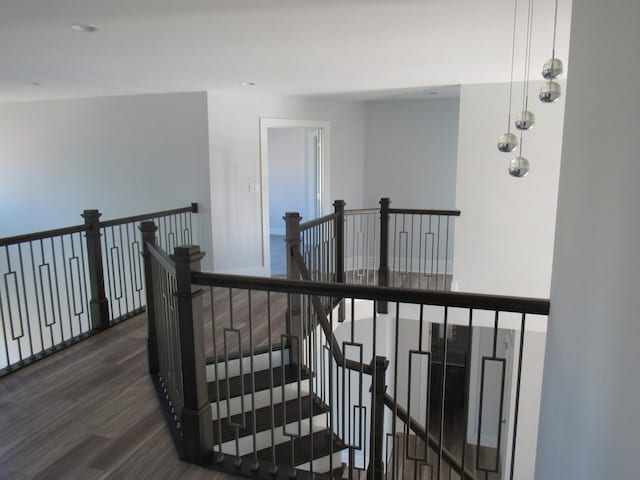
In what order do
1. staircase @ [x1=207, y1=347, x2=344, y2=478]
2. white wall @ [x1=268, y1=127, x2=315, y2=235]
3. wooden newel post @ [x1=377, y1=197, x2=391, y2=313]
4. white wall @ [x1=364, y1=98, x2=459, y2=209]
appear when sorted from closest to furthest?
staircase @ [x1=207, y1=347, x2=344, y2=478] < wooden newel post @ [x1=377, y1=197, x2=391, y2=313] < white wall @ [x1=364, y1=98, x2=459, y2=209] < white wall @ [x1=268, y1=127, x2=315, y2=235]

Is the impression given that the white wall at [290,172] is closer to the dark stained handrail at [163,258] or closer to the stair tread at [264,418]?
the stair tread at [264,418]

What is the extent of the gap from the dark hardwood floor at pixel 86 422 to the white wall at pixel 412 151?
189 inches

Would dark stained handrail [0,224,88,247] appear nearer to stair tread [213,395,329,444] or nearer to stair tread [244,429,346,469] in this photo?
stair tread [213,395,329,444]

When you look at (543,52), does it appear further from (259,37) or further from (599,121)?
(599,121)

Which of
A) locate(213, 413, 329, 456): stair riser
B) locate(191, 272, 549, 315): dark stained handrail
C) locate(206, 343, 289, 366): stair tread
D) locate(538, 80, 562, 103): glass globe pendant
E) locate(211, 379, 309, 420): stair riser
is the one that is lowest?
locate(213, 413, 329, 456): stair riser

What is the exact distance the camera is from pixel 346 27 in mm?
3064

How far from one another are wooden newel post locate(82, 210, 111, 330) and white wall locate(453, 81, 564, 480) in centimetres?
413

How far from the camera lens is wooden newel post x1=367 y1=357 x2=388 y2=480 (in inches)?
91.1

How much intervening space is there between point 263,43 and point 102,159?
394cm

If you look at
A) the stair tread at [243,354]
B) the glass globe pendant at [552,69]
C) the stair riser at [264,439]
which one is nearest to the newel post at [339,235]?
the stair tread at [243,354]

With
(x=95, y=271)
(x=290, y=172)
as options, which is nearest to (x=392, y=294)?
(x=95, y=271)

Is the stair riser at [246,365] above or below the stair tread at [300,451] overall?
above

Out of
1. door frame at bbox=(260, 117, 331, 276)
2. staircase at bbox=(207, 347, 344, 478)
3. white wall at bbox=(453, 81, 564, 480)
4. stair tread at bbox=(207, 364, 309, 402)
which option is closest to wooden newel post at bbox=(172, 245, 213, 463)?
staircase at bbox=(207, 347, 344, 478)

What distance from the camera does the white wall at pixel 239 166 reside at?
5.88 metres
